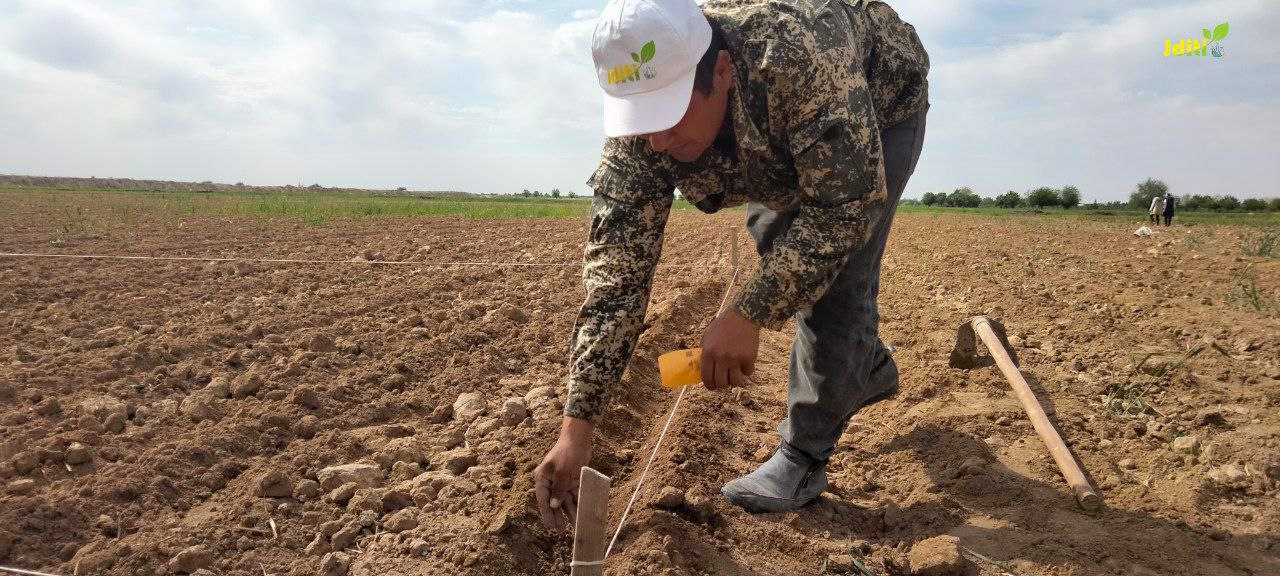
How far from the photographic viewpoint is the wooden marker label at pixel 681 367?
1978 millimetres

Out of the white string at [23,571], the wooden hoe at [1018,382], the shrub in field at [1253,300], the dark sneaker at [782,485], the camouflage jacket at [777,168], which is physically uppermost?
the camouflage jacket at [777,168]

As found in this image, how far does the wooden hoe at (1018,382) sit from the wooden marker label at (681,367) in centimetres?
145

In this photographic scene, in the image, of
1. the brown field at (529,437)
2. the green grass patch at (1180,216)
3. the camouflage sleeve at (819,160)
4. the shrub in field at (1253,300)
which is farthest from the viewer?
the green grass patch at (1180,216)

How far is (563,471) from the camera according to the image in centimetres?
192

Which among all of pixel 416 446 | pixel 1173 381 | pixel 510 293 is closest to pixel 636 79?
pixel 416 446

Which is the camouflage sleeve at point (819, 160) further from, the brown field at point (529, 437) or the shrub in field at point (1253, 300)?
the shrub in field at point (1253, 300)

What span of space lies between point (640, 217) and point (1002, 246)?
30.9 ft

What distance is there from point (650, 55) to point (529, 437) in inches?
66.4

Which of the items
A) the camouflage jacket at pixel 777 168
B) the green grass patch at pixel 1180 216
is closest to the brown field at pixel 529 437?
the camouflage jacket at pixel 777 168

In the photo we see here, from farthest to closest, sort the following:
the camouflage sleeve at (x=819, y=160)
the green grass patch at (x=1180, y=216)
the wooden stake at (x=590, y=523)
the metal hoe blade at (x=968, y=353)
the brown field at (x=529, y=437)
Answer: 1. the green grass patch at (x=1180, y=216)
2. the metal hoe blade at (x=968, y=353)
3. the brown field at (x=529, y=437)
4. the camouflage sleeve at (x=819, y=160)
5. the wooden stake at (x=590, y=523)

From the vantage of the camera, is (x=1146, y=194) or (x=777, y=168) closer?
(x=777, y=168)

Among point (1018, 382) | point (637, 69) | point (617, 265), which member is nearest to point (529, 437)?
point (617, 265)

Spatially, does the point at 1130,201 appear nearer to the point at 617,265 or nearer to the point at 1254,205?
the point at 1254,205

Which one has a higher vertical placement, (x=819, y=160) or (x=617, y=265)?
(x=819, y=160)
